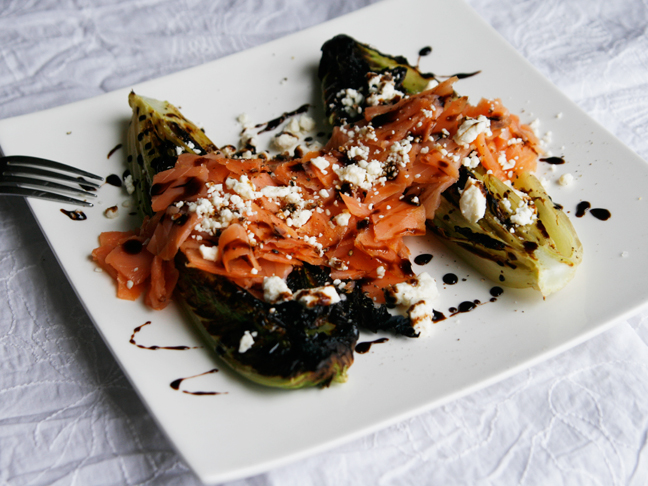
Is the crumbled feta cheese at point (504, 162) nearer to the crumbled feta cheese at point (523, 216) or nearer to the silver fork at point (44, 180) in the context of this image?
the crumbled feta cheese at point (523, 216)

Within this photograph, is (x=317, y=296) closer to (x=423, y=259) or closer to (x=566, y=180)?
(x=423, y=259)

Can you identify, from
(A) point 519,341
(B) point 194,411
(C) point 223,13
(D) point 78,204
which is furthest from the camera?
(C) point 223,13

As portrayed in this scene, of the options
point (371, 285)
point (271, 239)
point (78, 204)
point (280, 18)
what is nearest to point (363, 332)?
point (371, 285)

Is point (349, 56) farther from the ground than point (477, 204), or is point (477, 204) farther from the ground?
point (349, 56)

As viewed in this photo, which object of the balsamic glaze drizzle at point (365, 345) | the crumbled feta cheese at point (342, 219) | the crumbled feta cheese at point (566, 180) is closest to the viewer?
the balsamic glaze drizzle at point (365, 345)

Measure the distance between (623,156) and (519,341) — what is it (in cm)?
132

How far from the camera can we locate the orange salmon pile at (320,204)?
8.14ft

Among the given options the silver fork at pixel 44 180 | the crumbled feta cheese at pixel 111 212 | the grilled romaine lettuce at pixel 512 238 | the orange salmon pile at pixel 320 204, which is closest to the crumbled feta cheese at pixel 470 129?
the orange salmon pile at pixel 320 204

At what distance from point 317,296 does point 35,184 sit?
1.64m

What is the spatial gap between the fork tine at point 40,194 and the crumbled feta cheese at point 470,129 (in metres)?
1.90

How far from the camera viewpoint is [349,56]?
11.5ft

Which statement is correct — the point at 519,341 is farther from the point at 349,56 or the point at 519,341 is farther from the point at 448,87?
the point at 349,56

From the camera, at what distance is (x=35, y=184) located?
289 centimetres

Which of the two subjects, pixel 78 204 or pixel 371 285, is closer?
pixel 371 285
